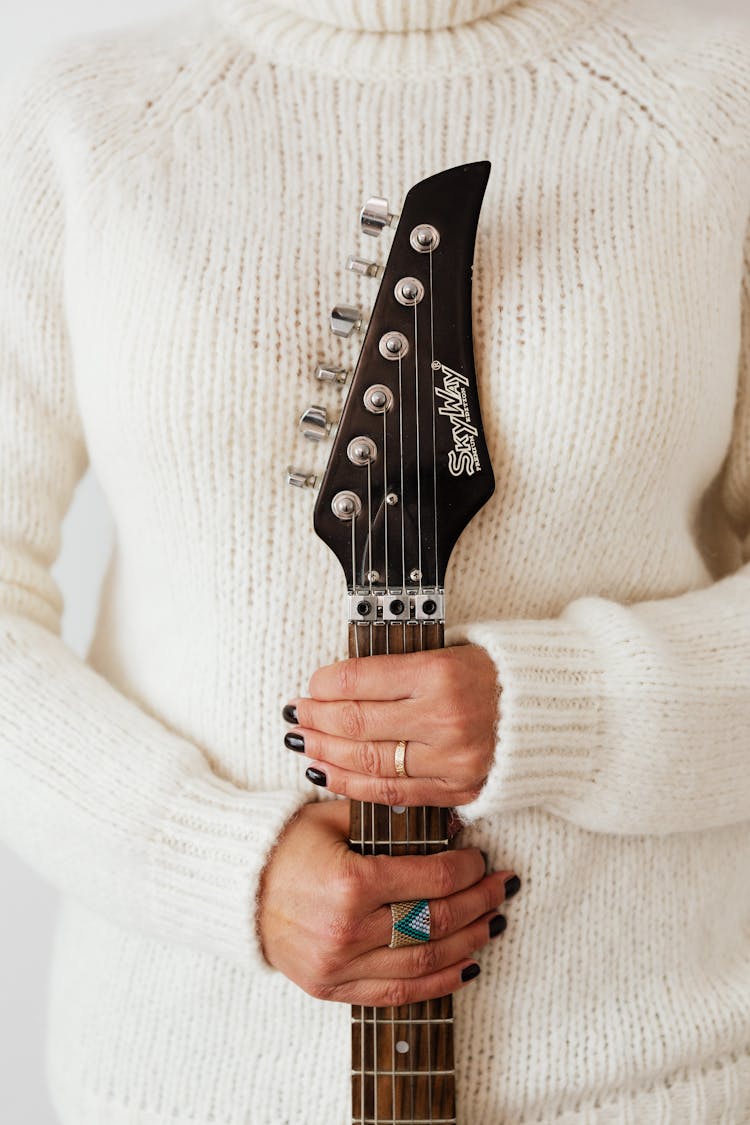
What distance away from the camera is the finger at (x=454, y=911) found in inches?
32.6

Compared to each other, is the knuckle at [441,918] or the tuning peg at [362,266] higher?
the tuning peg at [362,266]

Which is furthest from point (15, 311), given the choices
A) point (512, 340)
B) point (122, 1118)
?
point (122, 1118)

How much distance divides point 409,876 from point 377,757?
9cm

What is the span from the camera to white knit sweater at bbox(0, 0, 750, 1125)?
867mm

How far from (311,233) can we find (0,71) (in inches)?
25.4

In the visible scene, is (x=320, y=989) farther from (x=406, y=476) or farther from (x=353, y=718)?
(x=406, y=476)

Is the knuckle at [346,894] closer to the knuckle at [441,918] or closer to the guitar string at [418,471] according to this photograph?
the knuckle at [441,918]

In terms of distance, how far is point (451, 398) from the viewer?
2.70 ft

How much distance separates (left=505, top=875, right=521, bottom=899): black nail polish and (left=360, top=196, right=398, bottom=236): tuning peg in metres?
0.51

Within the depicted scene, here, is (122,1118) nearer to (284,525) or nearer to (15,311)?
(284,525)

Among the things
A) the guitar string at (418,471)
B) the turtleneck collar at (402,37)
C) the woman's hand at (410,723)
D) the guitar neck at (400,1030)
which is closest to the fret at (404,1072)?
the guitar neck at (400,1030)

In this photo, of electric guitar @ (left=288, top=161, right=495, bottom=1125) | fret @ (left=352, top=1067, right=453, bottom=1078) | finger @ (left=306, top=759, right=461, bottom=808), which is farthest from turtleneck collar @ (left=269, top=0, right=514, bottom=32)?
fret @ (left=352, top=1067, right=453, bottom=1078)

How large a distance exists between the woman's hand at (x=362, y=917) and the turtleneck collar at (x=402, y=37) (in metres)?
0.63

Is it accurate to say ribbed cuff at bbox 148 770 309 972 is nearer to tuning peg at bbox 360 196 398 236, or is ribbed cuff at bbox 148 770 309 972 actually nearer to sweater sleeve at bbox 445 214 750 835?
sweater sleeve at bbox 445 214 750 835
